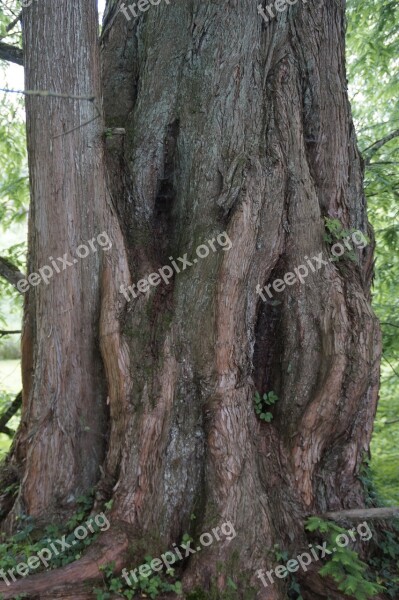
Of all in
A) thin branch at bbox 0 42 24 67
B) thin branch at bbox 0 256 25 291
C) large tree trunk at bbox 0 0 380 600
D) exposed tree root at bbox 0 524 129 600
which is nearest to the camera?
exposed tree root at bbox 0 524 129 600

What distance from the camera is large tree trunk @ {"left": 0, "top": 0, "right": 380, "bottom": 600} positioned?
340 centimetres

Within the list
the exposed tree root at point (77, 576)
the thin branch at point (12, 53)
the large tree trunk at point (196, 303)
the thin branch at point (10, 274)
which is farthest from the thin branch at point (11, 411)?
the thin branch at point (12, 53)

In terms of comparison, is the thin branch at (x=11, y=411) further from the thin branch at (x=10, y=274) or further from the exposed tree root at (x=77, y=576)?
the exposed tree root at (x=77, y=576)

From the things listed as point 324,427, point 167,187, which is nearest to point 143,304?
point 167,187

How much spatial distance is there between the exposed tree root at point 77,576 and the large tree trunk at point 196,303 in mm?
140

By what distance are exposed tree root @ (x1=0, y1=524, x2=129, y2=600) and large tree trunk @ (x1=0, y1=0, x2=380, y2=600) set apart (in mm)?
140

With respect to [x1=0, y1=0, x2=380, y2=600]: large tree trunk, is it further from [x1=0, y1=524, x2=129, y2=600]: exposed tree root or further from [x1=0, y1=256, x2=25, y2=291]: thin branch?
[x1=0, y1=256, x2=25, y2=291]: thin branch

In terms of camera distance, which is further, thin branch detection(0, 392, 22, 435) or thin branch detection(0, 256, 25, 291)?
thin branch detection(0, 392, 22, 435)

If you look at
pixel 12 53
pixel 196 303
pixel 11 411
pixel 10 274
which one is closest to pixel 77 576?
pixel 196 303

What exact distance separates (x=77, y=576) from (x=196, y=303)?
174 centimetres

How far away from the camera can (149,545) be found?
329 centimetres

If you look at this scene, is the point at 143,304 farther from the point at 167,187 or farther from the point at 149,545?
the point at 149,545

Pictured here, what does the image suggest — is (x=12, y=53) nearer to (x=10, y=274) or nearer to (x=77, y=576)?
(x=10, y=274)

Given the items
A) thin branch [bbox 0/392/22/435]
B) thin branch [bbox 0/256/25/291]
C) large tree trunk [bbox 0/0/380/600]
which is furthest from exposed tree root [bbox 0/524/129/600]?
thin branch [bbox 0/256/25/291]
